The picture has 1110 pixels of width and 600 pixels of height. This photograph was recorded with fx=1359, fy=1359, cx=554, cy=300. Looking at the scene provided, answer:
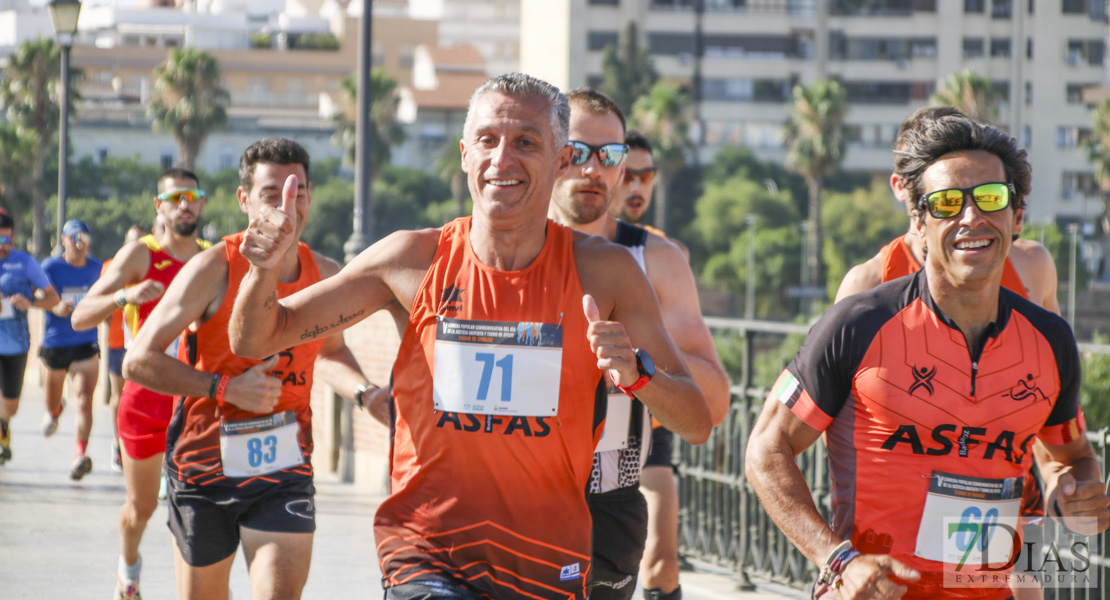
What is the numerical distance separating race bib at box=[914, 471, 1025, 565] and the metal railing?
13.0 ft

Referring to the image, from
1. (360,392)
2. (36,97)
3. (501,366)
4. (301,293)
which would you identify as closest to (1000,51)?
(36,97)

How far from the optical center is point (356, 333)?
38.3 ft

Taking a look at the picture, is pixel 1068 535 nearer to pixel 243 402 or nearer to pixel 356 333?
pixel 243 402

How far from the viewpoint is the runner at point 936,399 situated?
3.34 metres

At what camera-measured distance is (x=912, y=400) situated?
11.0 feet

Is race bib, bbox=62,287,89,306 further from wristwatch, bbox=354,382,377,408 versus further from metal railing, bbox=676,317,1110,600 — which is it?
wristwatch, bbox=354,382,377,408

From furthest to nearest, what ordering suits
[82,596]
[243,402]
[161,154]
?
1. [161,154]
2. [82,596]
3. [243,402]

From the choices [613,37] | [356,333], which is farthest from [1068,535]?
[613,37]

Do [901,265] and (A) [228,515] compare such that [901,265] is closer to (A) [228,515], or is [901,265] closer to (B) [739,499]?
(A) [228,515]

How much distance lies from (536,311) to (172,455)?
2.29 meters

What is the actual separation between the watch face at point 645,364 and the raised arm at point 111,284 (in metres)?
4.91

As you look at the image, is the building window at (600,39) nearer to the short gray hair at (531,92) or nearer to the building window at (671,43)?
the building window at (671,43)

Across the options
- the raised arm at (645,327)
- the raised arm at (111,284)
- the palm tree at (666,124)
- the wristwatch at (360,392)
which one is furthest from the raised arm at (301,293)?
the palm tree at (666,124)

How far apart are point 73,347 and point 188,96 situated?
58.1 meters
